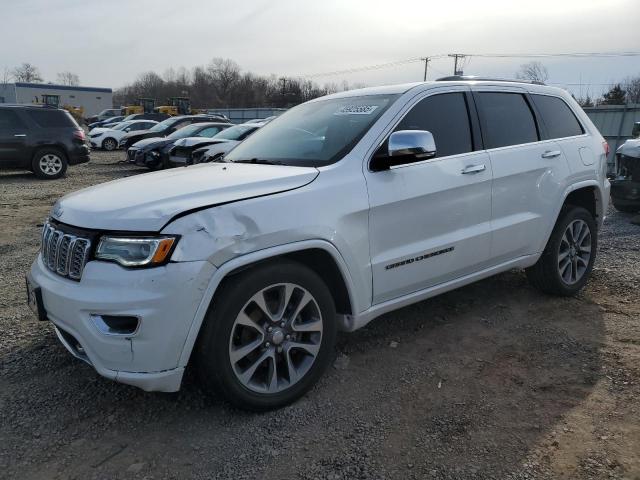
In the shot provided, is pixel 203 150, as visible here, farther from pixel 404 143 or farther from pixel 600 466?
pixel 600 466

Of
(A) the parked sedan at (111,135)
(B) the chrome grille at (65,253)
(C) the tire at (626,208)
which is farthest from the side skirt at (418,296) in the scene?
(A) the parked sedan at (111,135)

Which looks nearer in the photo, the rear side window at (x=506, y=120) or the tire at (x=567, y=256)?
the rear side window at (x=506, y=120)

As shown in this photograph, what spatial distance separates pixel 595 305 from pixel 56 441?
4.18m

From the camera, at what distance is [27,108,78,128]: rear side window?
13172mm

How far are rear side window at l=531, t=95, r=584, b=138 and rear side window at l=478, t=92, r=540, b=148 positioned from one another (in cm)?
18

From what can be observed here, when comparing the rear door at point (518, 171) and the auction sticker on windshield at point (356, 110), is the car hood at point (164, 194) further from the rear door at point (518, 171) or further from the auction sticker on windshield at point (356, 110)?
the rear door at point (518, 171)

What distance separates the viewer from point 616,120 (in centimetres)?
1502

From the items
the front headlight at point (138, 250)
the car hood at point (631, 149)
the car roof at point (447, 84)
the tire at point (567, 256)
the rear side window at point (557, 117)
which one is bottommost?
the tire at point (567, 256)

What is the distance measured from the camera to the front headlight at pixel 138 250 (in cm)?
250

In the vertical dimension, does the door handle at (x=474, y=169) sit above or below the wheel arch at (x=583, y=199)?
above

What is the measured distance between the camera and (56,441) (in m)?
2.76

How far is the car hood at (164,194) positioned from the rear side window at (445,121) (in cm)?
94

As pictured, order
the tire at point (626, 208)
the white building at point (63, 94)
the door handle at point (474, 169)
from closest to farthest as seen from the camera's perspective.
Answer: the door handle at point (474, 169)
the tire at point (626, 208)
the white building at point (63, 94)

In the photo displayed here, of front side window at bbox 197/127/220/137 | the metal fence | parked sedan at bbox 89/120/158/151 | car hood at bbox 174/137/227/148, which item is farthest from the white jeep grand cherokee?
parked sedan at bbox 89/120/158/151
